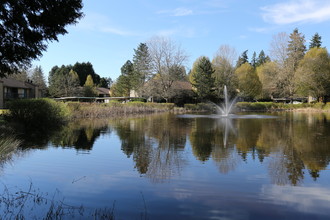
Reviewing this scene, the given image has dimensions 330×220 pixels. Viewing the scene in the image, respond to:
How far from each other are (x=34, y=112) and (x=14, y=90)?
104 feet

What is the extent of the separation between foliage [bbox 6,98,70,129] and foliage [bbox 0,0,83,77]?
273 inches

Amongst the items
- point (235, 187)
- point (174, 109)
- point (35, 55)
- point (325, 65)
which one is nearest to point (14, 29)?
point (35, 55)

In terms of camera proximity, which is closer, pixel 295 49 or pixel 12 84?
pixel 12 84

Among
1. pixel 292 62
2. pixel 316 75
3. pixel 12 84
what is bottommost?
pixel 12 84

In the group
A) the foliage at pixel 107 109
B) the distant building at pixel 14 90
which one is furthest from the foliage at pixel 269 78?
the distant building at pixel 14 90

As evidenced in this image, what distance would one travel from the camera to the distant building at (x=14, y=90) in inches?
1512

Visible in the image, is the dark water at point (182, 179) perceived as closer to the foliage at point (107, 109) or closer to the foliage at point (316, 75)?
the foliage at point (107, 109)

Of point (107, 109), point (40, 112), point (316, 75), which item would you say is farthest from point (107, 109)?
point (316, 75)

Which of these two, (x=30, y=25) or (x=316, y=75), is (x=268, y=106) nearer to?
(x=316, y=75)

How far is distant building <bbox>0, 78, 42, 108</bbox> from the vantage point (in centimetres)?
3839

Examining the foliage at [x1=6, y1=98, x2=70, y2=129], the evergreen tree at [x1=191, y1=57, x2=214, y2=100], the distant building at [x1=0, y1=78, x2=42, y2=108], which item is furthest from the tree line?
the foliage at [x1=6, y1=98, x2=70, y2=129]

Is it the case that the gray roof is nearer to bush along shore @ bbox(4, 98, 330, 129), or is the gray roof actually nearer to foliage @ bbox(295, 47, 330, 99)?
bush along shore @ bbox(4, 98, 330, 129)

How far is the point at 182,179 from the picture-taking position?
619cm

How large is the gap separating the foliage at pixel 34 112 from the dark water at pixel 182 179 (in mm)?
6775
